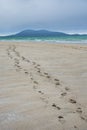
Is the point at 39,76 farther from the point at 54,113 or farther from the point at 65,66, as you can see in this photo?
the point at 54,113

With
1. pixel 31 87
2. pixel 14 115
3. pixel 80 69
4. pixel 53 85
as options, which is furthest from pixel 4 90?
pixel 80 69

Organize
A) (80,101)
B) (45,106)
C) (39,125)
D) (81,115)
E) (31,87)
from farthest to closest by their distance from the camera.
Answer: (31,87), (80,101), (45,106), (81,115), (39,125)

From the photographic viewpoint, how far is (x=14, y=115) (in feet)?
10.9

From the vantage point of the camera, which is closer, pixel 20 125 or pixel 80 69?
pixel 20 125

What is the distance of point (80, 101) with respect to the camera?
3.83 meters

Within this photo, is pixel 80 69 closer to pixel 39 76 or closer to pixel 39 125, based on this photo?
pixel 39 76

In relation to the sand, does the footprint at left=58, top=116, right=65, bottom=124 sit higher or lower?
lower

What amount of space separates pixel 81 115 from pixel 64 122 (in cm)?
29

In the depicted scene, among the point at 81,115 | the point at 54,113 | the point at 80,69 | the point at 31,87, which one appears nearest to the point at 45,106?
the point at 54,113

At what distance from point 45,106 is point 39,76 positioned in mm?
1856

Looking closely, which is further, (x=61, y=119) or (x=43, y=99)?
(x=43, y=99)

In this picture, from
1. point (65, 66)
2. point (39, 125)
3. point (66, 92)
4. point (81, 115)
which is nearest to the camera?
point (39, 125)

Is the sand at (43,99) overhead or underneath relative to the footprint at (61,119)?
overhead

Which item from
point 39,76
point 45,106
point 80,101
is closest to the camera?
point 45,106
